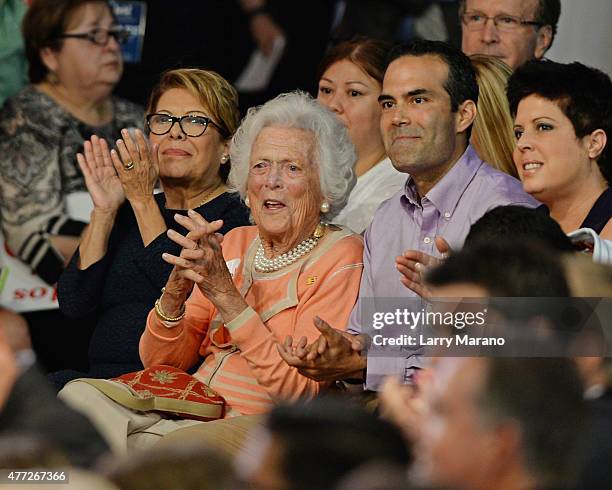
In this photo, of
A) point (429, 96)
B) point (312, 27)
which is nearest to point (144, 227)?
point (429, 96)

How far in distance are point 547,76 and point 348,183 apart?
0.59m

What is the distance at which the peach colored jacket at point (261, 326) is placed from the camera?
3.16m

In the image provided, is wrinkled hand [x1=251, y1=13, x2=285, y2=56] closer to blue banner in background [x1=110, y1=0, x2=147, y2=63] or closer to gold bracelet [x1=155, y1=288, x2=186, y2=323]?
blue banner in background [x1=110, y1=0, x2=147, y2=63]

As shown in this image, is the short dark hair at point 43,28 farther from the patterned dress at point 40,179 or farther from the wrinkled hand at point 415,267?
the wrinkled hand at point 415,267

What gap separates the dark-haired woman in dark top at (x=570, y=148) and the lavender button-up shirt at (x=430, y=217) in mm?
69

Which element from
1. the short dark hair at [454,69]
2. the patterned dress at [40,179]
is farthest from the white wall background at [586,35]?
the patterned dress at [40,179]

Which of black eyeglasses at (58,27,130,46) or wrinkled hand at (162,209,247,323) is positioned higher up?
black eyeglasses at (58,27,130,46)

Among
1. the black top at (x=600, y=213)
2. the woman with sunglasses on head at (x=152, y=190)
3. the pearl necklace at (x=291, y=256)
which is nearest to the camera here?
the black top at (x=600, y=213)

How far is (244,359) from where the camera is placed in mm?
3287

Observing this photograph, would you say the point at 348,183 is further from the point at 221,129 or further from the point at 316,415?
the point at 316,415

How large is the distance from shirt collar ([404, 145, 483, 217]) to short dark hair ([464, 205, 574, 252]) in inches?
29.8

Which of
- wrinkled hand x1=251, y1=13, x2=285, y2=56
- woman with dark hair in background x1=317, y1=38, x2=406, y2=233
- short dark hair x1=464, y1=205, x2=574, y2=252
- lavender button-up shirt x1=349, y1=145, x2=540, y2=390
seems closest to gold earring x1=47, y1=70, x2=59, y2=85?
wrinkled hand x1=251, y1=13, x2=285, y2=56

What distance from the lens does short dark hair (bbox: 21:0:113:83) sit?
15.4ft

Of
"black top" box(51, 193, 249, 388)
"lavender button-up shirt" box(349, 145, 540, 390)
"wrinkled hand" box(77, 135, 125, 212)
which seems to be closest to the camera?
"lavender button-up shirt" box(349, 145, 540, 390)
